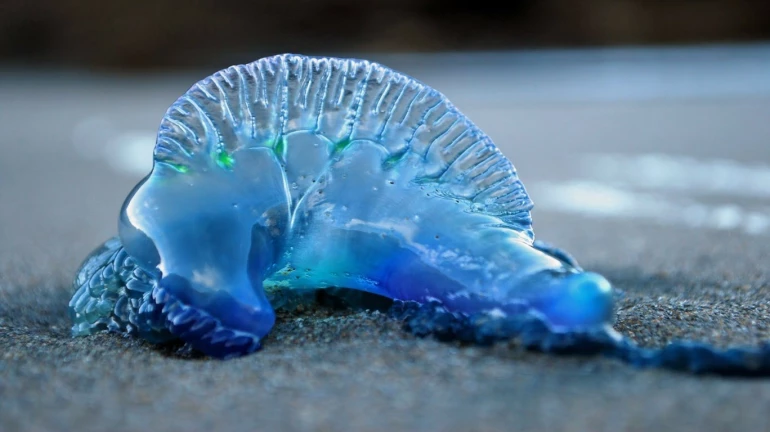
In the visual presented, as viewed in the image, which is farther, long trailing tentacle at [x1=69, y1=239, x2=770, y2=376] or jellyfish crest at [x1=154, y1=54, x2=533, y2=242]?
jellyfish crest at [x1=154, y1=54, x2=533, y2=242]

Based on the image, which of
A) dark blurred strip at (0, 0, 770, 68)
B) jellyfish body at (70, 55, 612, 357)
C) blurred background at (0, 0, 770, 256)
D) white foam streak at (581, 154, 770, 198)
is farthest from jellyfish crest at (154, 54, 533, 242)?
dark blurred strip at (0, 0, 770, 68)

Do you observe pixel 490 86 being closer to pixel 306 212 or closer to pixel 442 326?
pixel 306 212

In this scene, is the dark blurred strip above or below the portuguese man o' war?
above

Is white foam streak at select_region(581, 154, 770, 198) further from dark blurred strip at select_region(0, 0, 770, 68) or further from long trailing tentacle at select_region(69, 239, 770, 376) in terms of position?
dark blurred strip at select_region(0, 0, 770, 68)

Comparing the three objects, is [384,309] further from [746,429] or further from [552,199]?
[552,199]

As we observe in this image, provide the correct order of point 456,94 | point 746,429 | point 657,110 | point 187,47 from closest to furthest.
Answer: point 746,429, point 657,110, point 456,94, point 187,47

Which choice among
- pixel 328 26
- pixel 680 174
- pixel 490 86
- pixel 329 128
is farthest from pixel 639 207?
pixel 328 26

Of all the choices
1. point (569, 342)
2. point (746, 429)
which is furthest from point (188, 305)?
point (746, 429)
